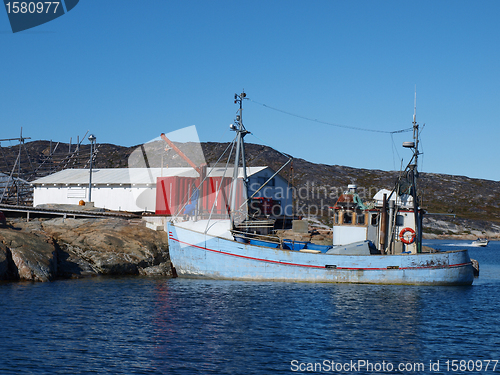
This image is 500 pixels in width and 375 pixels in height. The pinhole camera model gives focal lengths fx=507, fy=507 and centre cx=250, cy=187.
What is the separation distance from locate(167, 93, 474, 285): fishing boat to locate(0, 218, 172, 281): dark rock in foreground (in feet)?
A: 12.3

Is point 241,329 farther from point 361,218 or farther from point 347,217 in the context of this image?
point 361,218

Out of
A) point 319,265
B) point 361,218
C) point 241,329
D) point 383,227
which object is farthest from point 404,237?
point 241,329

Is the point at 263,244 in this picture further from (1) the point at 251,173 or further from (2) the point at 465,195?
(2) the point at 465,195

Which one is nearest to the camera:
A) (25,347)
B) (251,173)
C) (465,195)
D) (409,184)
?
(25,347)

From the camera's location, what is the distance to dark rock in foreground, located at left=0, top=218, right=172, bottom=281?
33344 mm

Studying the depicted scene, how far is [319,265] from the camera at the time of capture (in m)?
34.9

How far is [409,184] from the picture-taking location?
36812 mm

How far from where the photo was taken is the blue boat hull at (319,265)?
34.4 m

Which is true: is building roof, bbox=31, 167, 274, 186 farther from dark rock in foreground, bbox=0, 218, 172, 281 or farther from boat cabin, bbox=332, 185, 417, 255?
boat cabin, bbox=332, 185, 417, 255

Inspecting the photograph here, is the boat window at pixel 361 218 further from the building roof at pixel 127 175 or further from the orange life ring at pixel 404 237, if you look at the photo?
the building roof at pixel 127 175

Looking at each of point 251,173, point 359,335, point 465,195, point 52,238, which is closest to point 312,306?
point 359,335

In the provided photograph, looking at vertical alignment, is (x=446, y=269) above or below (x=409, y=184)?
below

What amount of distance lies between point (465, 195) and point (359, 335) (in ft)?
600

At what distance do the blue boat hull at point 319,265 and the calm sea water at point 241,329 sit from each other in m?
1.49
